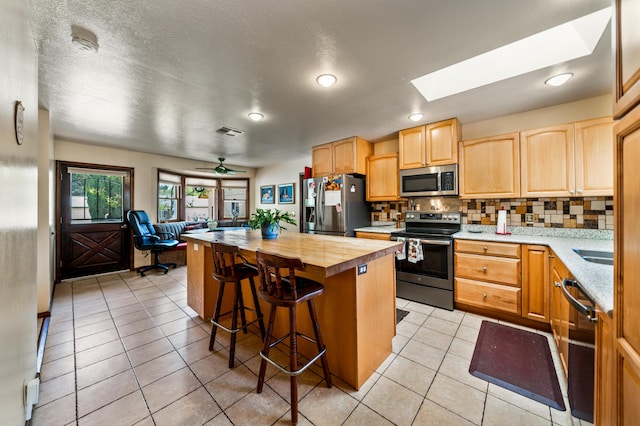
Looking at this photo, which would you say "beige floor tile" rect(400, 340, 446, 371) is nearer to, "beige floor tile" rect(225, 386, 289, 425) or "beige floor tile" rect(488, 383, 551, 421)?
"beige floor tile" rect(488, 383, 551, 421)

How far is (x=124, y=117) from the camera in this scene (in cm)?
297

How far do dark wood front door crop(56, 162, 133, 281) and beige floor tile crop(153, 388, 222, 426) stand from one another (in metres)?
4.15

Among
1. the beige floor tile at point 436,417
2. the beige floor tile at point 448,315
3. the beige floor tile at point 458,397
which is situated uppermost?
the beige floor tile at point 448,315

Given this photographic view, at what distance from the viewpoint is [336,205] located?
12.3ft

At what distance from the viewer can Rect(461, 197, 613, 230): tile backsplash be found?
8.20 ft

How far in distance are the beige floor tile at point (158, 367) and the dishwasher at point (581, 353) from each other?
2.41 meters

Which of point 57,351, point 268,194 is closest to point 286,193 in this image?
point 268,194

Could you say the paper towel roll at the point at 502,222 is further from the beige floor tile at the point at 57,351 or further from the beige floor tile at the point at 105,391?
the beige floor tile at the point at 57,351

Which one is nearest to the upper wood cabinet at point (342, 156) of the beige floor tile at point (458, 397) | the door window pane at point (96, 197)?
the beige floor tile at point (458, 397)

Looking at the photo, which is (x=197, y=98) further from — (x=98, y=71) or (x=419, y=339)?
(x=419, y=339)

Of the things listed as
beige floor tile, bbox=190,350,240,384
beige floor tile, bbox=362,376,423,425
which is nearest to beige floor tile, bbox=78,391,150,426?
beige floor tile, bbox=190,350,240,384

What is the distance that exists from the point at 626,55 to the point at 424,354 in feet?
6.81

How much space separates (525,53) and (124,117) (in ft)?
13.8

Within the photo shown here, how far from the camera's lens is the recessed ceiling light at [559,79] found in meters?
2.06
